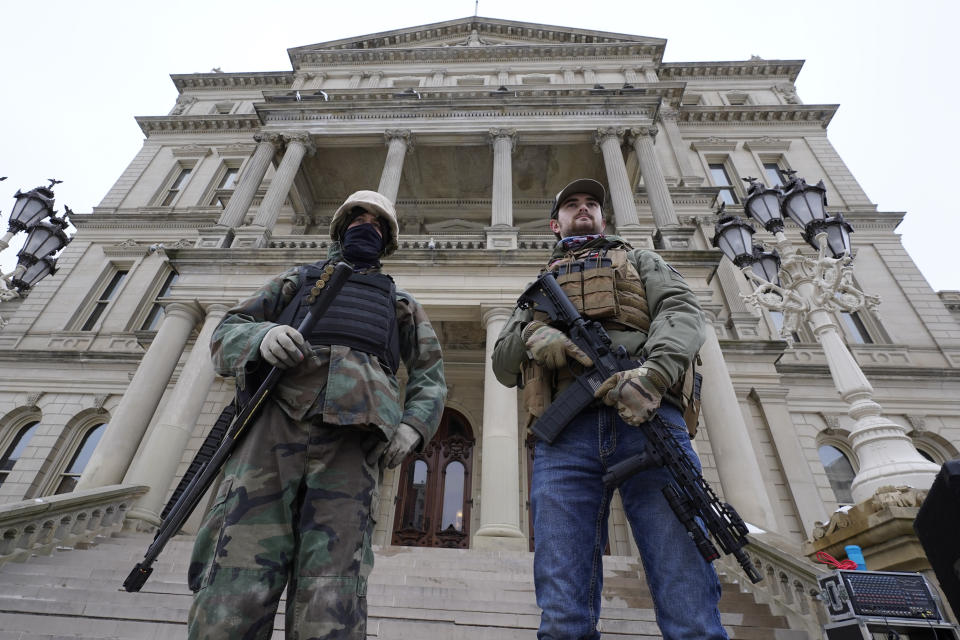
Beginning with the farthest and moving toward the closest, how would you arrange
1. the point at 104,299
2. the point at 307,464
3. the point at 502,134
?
the point at 104,299 < the point at 502,134 < the point at 307,464

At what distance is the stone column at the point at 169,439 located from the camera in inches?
341

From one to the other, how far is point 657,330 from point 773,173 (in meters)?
21.8

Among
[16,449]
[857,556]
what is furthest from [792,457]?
[16,449]

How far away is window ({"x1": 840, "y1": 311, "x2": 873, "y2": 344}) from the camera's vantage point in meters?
15.4

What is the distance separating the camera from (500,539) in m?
7.69

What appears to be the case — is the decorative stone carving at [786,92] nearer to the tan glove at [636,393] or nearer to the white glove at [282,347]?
the tan glove at [636,393]

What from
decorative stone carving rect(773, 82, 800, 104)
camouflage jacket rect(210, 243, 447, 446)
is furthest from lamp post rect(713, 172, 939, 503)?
decorative stone carving rect(773, 82, 800, 104)

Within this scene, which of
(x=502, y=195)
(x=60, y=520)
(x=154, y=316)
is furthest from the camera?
(x=154, y=316)

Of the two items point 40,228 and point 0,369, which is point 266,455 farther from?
point 0,369

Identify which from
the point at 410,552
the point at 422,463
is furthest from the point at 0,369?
the point at 410,552

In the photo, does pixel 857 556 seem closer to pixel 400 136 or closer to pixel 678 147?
pixel 400 136

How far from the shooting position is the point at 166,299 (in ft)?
36.3

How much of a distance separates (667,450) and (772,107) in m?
24.7

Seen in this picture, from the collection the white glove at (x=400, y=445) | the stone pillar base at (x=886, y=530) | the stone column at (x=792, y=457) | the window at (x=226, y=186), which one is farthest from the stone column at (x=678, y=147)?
the white glove at (x=400, y=445)
